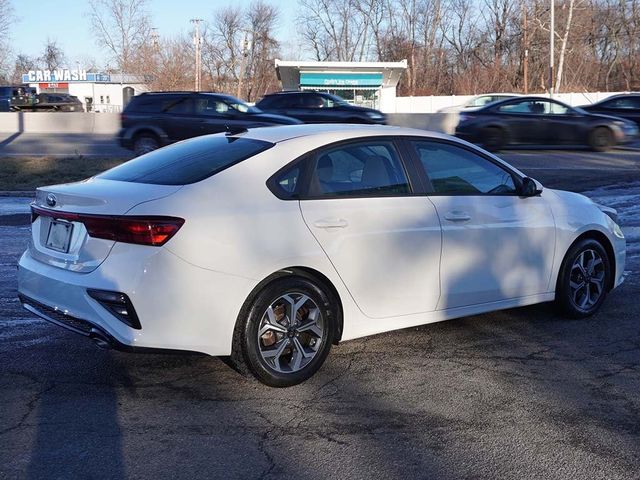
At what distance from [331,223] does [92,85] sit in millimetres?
79298

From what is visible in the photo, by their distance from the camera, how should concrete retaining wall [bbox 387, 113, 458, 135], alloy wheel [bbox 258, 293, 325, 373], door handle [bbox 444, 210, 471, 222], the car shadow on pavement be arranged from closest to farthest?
the car shadow on pavement → alloy wheel [bbox 258, 293, 325, 373] → door handle [bbox 444, 210, 471, 222] → concrete retaining wall [bbox 387, 113, 458, 135]

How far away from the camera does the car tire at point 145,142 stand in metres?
20.0

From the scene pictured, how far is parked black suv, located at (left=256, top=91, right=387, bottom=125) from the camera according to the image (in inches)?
927

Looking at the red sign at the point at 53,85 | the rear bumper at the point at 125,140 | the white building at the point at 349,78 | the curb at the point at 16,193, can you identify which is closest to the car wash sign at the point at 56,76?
the red sign at the point at 53,85

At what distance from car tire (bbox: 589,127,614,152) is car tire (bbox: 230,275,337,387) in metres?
19.6

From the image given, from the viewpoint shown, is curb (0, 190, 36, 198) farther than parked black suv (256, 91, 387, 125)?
No

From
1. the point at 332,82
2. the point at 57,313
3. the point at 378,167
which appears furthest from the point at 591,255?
the point at 332,82

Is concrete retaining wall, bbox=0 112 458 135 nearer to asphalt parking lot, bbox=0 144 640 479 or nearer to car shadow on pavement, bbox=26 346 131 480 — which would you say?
asphalt parking lot, bbox=0 144 640 479

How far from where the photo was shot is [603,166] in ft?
62.6

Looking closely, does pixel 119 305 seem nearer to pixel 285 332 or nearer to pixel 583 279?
pixel 285 332

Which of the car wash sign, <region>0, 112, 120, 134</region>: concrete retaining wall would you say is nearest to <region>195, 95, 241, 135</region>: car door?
<region>0, 112, 120, 134</region>: concrete retaining wall

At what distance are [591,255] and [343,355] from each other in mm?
2326

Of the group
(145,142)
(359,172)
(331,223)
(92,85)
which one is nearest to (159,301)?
(331,223)

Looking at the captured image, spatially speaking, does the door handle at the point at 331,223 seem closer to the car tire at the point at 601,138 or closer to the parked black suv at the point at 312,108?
the parked black suv at the point at 312,108
